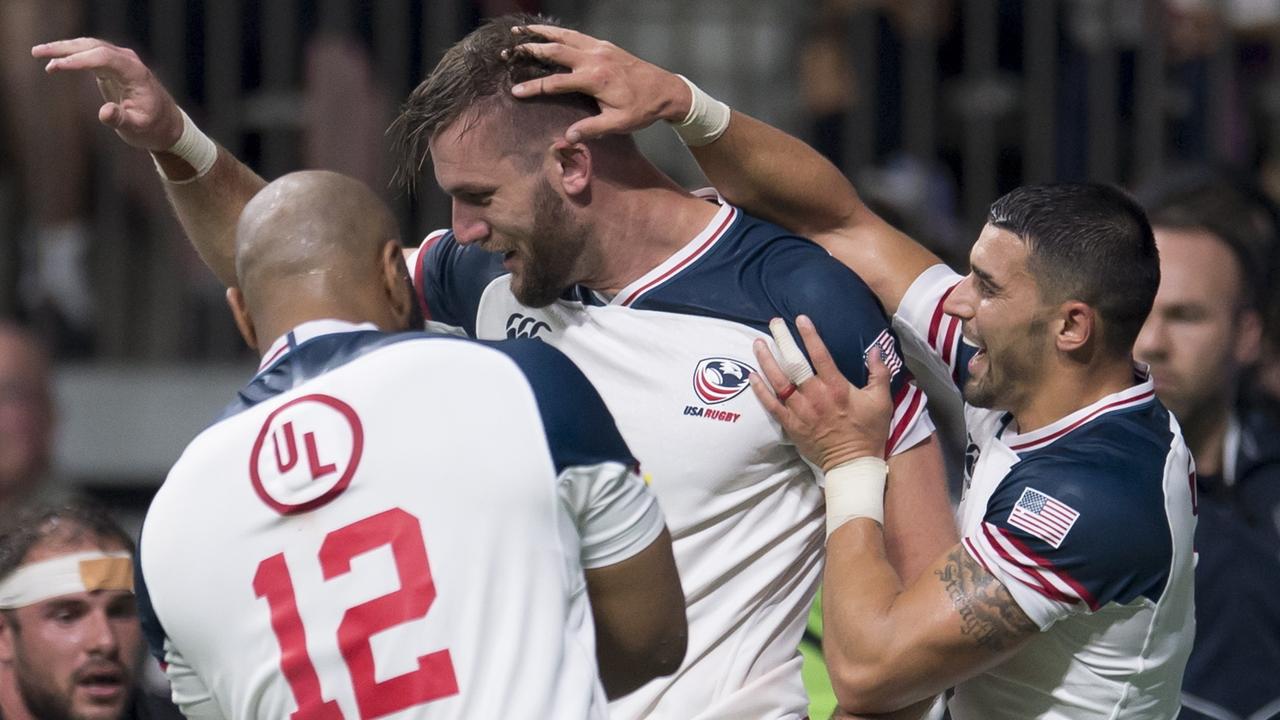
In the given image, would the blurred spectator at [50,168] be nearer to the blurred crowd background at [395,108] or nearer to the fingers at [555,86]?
the blurred crowd background at [395,108]

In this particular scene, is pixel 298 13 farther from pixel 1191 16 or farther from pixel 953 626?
pixel 953 626

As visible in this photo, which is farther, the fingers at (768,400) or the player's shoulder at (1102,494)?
the fingers at (768,400)

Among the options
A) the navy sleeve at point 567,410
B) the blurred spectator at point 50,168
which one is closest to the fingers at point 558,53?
the navy sleeve at point 567,410

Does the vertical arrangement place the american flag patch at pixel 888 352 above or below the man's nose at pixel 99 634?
above

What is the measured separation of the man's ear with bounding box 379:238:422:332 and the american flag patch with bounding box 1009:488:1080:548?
1.13 metres

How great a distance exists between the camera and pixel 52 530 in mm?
3994

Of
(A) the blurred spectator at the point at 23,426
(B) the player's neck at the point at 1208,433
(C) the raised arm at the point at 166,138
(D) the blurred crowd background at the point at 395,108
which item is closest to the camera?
(C) the raised arm at the point at 166,138

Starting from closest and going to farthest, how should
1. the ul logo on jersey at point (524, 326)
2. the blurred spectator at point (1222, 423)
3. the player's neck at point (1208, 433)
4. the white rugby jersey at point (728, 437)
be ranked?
the white rugby jersey at point (728, 437), the ul logo on jersey at point (524, 326), the blurred spectator at point (1222, 423), the player's neck at point (1208, 433)

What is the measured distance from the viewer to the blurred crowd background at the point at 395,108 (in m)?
7.12

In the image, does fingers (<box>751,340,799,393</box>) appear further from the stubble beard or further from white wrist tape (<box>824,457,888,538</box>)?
the stubble beard

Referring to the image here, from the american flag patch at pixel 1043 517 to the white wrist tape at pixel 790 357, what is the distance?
451 mm

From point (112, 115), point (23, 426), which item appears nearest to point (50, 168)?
point (23, 426)

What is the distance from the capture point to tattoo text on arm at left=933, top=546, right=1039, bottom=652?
3.21 m

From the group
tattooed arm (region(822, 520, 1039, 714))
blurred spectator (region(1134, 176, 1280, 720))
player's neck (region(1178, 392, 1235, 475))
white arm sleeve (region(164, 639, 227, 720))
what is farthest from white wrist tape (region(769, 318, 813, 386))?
player's neck (region(1178, 392, 1235, 475))
